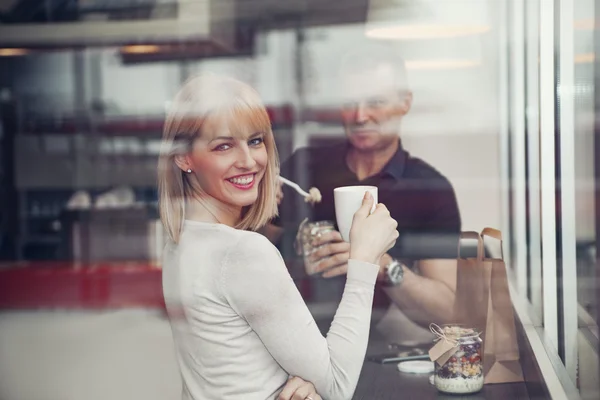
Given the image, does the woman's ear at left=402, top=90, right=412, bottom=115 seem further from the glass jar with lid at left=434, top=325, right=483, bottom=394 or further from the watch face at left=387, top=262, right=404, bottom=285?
the glass jar with lid at left=434, top=325, right=483, bottom=394

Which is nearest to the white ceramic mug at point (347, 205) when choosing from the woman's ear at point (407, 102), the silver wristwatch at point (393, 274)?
the silver wristwatch at point (393, 274)

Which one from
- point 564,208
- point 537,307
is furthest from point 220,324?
point 537,307

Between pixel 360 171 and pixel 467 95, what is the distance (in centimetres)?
79

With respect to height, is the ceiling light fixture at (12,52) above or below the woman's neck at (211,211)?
above

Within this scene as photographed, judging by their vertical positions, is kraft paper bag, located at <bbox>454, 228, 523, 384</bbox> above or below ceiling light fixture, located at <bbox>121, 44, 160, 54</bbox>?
below

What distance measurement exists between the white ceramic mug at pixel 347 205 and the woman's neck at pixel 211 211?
0.15m

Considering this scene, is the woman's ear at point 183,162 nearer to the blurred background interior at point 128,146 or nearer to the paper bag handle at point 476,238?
the blurred background interior at point 128,146

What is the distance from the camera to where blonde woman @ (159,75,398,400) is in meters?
1.02

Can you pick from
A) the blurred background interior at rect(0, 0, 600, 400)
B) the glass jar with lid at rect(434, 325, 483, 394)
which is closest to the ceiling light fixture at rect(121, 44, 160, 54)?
the blurred background interior at rect(0, 0, 600, 400)

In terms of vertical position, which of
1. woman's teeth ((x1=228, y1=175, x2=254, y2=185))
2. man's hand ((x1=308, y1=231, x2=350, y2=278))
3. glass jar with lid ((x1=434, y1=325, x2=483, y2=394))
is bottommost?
glass jar with lid ((x1=434, y1=325, x2=483, y2=394))

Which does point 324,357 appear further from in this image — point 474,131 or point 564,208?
point 474,131

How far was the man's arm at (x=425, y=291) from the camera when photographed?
1.43 metres

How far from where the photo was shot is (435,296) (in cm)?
146

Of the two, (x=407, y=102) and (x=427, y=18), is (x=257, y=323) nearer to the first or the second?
(x=407, y=102)
